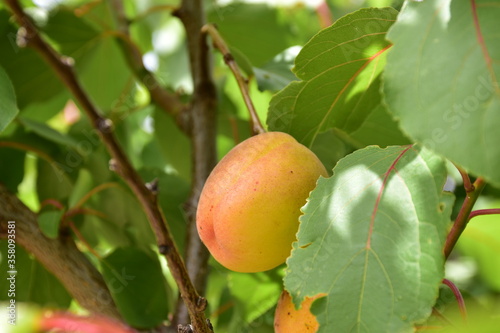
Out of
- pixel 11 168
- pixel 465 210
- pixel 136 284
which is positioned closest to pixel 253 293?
pixel 136 284

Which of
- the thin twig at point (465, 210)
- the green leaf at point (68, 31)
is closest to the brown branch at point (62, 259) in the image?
the green leaf at point (68, 31)

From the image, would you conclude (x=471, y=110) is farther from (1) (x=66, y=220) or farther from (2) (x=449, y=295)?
(1) (x=66, y=220)

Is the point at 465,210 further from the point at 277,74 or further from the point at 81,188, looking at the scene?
the point at 81,188

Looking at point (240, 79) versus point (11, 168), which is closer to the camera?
point (240, 79)

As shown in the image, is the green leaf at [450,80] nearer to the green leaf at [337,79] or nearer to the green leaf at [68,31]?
the green leaf at [337,79]

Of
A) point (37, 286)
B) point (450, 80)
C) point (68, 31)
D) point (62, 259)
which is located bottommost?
point (37, 286)

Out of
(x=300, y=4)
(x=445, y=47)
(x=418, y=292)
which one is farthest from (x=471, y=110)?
(x=300, y=4)
